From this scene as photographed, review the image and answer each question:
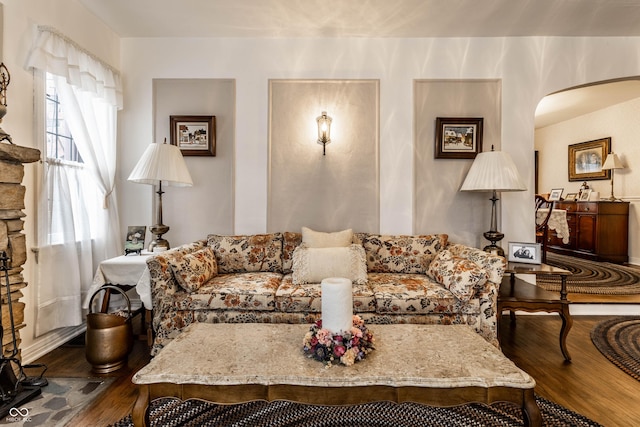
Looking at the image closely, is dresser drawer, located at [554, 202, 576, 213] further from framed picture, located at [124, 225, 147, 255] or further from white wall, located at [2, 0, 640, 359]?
framed picture, located at [124, 225, 147, 255]

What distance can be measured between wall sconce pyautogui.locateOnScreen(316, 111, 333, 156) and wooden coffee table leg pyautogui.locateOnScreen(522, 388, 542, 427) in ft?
7.98

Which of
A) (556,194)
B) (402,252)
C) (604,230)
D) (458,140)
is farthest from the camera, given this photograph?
(556,194)

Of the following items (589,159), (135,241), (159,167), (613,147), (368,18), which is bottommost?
(135,241)

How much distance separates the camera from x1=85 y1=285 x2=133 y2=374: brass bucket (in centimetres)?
218

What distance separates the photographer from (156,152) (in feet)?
9.39

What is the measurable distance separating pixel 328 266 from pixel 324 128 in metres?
1.30

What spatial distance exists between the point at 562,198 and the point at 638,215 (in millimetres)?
1536

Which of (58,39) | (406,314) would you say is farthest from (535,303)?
(58,39)

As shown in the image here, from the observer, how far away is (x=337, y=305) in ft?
5.11

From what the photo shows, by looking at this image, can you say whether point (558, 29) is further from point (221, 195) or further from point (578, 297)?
point (221, 195)

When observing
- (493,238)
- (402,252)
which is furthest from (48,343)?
(493,238)

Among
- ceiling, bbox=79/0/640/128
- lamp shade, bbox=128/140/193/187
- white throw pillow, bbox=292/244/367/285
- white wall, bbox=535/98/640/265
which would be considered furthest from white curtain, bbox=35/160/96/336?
white wall, bbox=535/98/640/265

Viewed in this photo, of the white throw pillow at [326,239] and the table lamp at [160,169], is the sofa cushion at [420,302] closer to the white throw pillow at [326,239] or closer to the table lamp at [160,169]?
the white throw pillow at [326,239]

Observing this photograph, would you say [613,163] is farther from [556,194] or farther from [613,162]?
[556,194]
